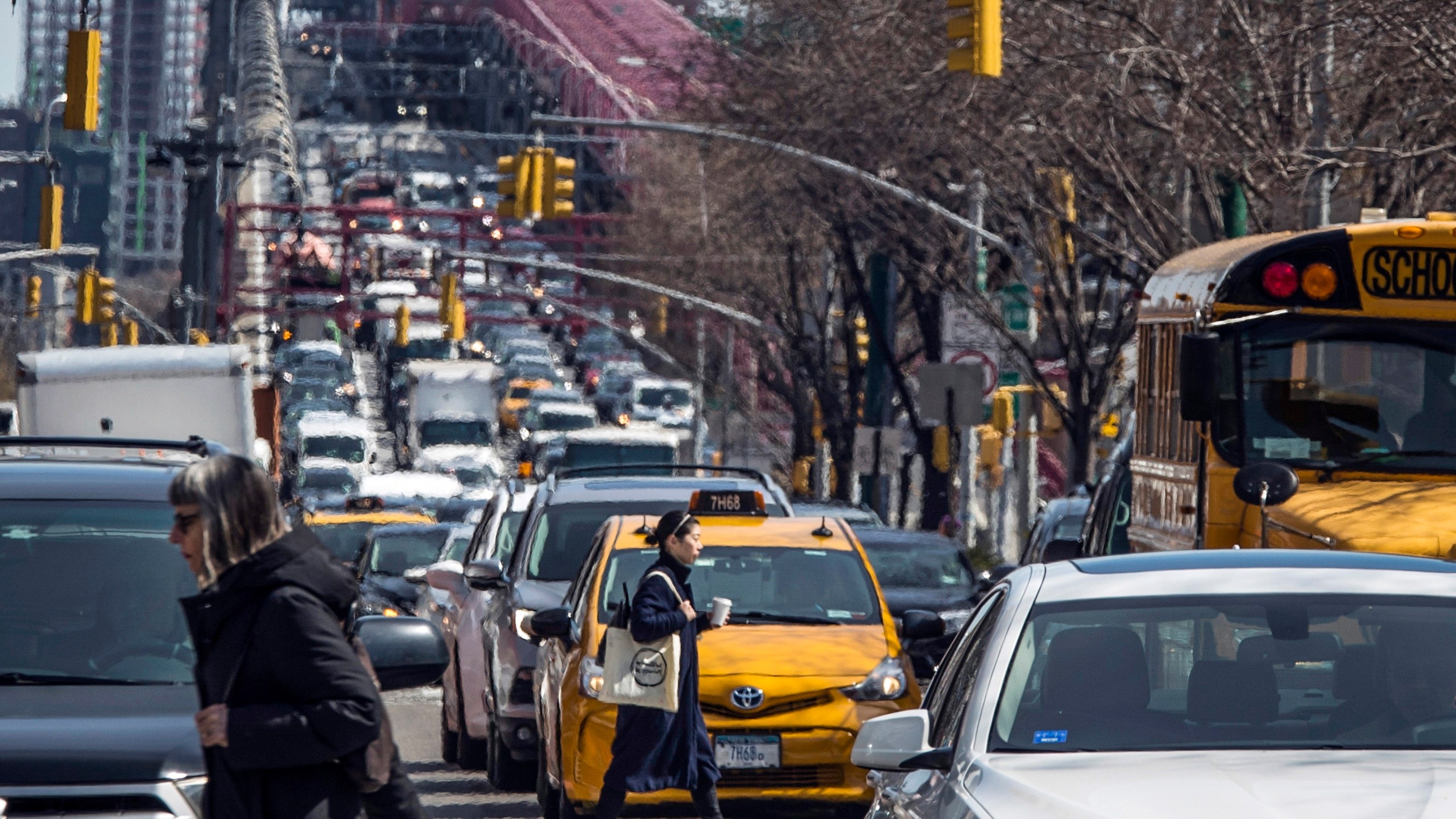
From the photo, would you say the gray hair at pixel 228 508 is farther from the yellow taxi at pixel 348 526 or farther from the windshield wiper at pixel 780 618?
the yellow taxi at pixel 348 526

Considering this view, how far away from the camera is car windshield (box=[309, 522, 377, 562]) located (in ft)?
91.7

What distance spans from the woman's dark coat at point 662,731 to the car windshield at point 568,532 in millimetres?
4027

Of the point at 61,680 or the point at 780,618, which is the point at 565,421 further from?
the point at 61,680

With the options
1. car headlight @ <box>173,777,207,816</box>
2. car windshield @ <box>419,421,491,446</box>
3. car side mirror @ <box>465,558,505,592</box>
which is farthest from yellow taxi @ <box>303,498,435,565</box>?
car windshield @ <box>419,421,491,446</box>

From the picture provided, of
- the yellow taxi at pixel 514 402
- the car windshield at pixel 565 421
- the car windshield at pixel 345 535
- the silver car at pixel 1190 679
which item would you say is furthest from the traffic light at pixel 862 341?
the silver car at pixel 1190 679

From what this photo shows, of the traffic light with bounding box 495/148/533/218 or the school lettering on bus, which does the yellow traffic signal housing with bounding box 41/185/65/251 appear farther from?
the school lettering on bus

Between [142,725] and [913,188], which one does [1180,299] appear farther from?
[913,188]

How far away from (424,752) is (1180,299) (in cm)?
632

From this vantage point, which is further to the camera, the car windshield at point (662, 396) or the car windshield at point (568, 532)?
the car windshield at point (662, 396)

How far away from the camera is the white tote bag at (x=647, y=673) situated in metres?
10.1

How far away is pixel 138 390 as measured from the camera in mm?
21891

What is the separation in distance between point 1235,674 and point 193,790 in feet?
8.46

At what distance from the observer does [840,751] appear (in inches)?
435

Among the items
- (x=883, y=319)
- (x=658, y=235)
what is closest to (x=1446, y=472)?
(x=883, y=319)
